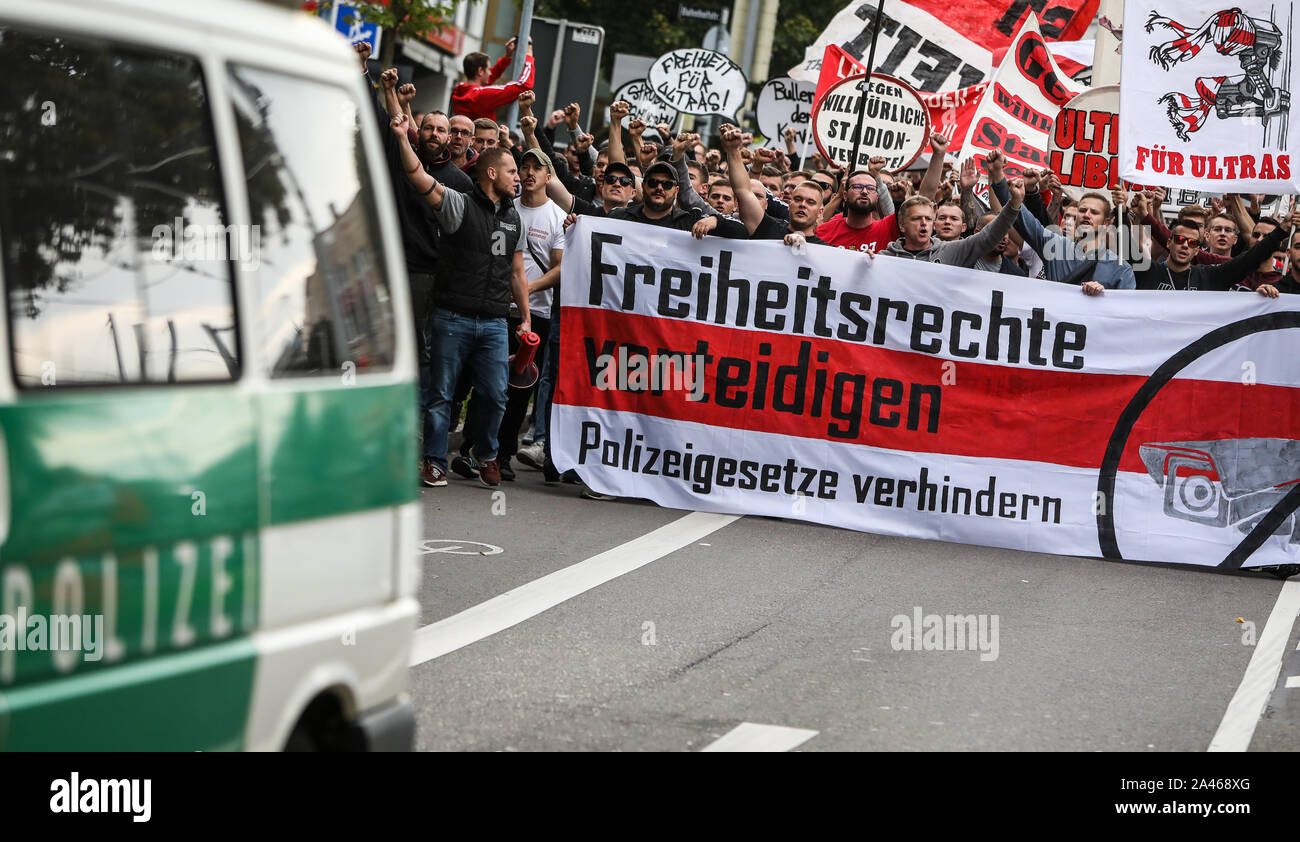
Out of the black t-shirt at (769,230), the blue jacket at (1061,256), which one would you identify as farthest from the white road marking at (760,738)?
the blue jacket at (1061,256)

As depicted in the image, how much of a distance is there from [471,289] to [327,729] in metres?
7.01

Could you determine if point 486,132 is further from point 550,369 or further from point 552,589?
point 552,589

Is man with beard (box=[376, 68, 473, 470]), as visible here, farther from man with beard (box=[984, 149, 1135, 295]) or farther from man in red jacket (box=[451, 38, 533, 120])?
man with beard (box=[984, 149, 1135, 295])

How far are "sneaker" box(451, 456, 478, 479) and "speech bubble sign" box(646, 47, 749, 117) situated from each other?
9.20 m

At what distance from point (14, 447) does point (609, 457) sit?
8.53m

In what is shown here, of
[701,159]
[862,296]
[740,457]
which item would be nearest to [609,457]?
[740,457]

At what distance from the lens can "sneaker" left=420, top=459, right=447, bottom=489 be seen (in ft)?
36.6

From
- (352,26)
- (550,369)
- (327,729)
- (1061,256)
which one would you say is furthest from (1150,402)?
(352,26)

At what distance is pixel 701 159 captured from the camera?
52.7 feet

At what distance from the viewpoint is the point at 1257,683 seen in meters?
7.64

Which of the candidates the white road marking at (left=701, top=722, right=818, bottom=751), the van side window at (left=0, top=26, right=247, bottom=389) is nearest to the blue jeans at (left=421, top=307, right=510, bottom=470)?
the white road marking at (left=701, top=722, right=818, bottom=751)

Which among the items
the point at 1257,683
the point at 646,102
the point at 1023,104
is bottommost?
the point at 1257,683

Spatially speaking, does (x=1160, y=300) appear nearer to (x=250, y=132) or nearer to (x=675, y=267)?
(x=675, y=267)
